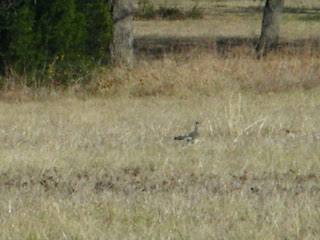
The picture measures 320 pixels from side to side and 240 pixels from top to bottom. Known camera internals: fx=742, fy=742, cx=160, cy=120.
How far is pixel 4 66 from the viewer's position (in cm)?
1299

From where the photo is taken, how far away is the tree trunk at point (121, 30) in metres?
15.0

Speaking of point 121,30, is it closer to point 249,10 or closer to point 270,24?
point 270,24

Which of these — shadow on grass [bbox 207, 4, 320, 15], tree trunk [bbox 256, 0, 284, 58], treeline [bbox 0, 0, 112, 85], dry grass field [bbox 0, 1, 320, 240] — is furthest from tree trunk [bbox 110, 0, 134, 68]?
shadow on grass [bbox 207, 4, 320, 15]

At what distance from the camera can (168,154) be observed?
7664 millimetres

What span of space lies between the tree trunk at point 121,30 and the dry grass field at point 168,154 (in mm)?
1259

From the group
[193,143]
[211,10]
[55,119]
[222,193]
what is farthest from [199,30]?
[222,193]

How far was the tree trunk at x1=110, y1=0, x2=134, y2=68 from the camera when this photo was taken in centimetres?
1501

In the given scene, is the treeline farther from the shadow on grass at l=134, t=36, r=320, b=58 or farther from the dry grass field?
the shadow on grass at l=134, t=36, r=320, b=58

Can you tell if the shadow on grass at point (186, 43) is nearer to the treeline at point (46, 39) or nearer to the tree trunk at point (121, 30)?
the tree trunk at point (121, 30)

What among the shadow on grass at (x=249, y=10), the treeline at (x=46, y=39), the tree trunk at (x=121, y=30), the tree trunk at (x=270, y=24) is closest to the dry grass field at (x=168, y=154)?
the treeline at (x=46, y=39)

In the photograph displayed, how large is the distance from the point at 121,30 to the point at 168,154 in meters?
7.80

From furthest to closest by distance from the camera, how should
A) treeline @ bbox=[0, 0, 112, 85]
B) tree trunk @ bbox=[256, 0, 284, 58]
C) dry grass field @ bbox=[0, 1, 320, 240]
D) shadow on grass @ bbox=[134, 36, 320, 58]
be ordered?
shadow on grass @ bbox=[134, 36, 320, 58]
tree trunk @ bbox=[256, 0, 284, 58]
treeline @ bbox=[0, 0, 112, 85]
dry grass field @ bbox=[0, 1, 320, 240]

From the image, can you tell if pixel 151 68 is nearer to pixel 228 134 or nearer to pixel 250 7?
pixel 228 134

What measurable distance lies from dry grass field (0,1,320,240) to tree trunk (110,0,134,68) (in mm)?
1259
